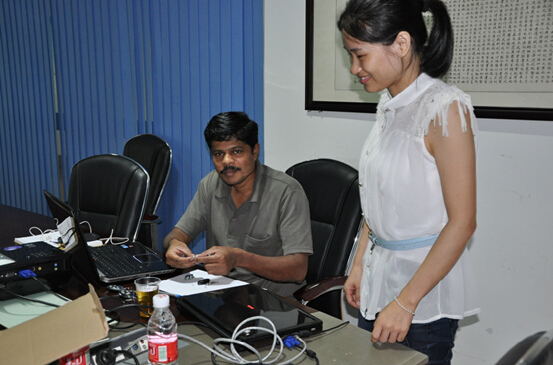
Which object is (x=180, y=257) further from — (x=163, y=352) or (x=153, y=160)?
(x=153, y=160)

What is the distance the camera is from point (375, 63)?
4.08ft

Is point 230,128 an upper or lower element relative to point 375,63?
lower

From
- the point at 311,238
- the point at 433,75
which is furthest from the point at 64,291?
the point at 433,75

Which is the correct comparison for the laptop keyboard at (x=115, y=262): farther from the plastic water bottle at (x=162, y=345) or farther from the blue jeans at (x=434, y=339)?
the blue jeans at (x=434, y=339)

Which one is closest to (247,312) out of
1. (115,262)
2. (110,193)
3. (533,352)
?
(115,262)

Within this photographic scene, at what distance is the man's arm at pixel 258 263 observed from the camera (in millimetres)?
1589

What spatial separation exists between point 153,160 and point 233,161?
125 cm

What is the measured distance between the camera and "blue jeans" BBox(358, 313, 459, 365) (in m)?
1.29

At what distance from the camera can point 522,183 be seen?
191 centimetres

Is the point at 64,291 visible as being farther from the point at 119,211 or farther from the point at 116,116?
the point at 116,116

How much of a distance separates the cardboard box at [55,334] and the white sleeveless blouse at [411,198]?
2.34 feet

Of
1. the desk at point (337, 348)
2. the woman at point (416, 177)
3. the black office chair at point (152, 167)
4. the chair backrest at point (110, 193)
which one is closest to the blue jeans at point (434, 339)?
the woman at point (416, 177)

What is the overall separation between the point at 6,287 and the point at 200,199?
34.1 inches

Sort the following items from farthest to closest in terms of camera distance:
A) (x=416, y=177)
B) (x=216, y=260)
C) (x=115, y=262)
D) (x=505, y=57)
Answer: (x=505, y=57), (x=115, y=262), (x=216, y=260), (x=416, y=177)
